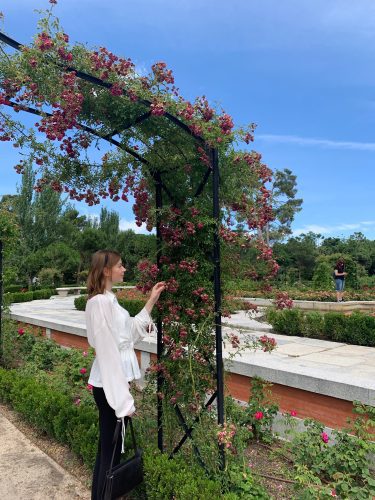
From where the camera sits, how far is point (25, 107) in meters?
2.28

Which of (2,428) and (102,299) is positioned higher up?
(102,299)

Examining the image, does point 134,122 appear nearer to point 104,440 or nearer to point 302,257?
point 104,440

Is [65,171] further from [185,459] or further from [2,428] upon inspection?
[2,428]

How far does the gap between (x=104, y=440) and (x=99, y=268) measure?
0.92 m

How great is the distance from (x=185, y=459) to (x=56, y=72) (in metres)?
2.36

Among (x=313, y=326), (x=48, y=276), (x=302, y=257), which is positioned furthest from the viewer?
(x=302, y=257)

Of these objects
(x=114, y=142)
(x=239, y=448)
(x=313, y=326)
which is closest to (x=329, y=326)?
(x=313, y=326)

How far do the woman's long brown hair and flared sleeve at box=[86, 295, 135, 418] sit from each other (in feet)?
0.46

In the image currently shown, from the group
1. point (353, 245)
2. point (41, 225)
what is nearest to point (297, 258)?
point (353, 245)

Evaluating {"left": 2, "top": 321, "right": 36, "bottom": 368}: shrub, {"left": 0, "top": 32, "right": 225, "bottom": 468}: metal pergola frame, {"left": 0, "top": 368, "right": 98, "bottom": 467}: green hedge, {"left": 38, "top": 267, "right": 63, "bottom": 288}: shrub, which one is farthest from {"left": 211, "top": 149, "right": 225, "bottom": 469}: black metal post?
{"left": 38, "top": 267, "right": 63, "bottom": 288}: shrub

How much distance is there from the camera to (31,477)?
2957 millimetres

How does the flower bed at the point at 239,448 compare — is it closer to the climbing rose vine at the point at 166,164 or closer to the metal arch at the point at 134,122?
the climbing rose vine at the point at 166,164

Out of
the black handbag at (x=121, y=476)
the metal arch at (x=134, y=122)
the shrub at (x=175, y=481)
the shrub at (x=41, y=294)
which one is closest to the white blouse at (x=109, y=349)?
the black handbag at (x=121, y=476)

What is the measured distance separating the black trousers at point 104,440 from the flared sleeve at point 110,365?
0.63 feet
